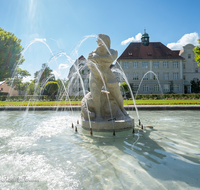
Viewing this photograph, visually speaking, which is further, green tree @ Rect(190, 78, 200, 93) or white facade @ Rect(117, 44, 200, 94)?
green tree @ Rect(190, 78, 200, 93)

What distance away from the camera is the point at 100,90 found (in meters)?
4.86

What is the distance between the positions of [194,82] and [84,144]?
47386 mm

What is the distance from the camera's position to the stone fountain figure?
4777mm

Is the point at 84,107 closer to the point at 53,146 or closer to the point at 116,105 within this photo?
the point at 116,105

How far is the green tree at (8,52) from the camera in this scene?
24456mm

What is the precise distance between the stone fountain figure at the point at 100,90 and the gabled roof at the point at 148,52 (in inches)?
1410

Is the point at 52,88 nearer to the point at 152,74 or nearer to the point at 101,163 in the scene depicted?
the point at 101,163

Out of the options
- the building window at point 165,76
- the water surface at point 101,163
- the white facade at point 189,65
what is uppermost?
the white facade at point 189,65

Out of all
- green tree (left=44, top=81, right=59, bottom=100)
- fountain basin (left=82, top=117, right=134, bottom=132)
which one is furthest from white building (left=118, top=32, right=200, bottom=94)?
fountain basin (left=82, top=117, right=134, bottom=132)

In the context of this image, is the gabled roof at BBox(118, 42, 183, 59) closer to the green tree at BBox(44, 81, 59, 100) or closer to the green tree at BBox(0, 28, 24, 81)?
the green tree at BBox(44, 81, 59, 100)

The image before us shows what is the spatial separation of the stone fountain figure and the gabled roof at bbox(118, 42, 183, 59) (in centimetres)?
3582

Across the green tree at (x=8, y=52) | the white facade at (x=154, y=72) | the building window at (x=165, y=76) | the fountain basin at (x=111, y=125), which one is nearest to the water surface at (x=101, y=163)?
the fountain basin at (x=111, y=125)

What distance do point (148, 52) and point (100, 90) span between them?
3947cm

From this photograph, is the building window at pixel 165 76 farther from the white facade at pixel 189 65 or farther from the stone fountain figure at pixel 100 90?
the stone fountain figure at pixel 100 90
